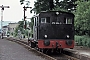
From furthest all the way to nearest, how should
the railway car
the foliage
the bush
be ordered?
the bush → the foliage → the railway car

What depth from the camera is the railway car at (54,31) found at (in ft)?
60.8

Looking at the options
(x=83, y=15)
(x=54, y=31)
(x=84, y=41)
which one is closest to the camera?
(x=54, y=31)

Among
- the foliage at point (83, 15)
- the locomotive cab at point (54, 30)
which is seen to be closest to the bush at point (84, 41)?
the foliage at point (83, 15)

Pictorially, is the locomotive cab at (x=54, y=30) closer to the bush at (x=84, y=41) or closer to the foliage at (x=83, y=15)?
the foliage at (x=83, y=15)

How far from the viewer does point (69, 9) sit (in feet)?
128

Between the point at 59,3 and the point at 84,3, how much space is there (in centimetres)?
1908

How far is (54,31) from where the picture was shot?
1895 centimetres

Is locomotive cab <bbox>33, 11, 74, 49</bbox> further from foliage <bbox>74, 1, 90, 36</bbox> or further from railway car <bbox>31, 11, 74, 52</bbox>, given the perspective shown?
foliage <bbox>74, 1, 90, 36</bbox>

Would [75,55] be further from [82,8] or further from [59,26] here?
[82,8]

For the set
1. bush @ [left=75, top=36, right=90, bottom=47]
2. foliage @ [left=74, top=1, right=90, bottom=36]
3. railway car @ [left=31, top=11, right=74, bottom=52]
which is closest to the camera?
railway car @ [left=31, top=11, right=74, bottom=52]

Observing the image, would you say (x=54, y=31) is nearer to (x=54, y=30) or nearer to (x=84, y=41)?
(x=54, y=30)

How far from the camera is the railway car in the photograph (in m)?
18.5

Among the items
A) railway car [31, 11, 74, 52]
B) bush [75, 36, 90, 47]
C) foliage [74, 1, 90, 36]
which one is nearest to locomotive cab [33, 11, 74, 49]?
railway car [31, 11, 74, 52]

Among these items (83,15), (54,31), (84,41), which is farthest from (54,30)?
(84,41)
